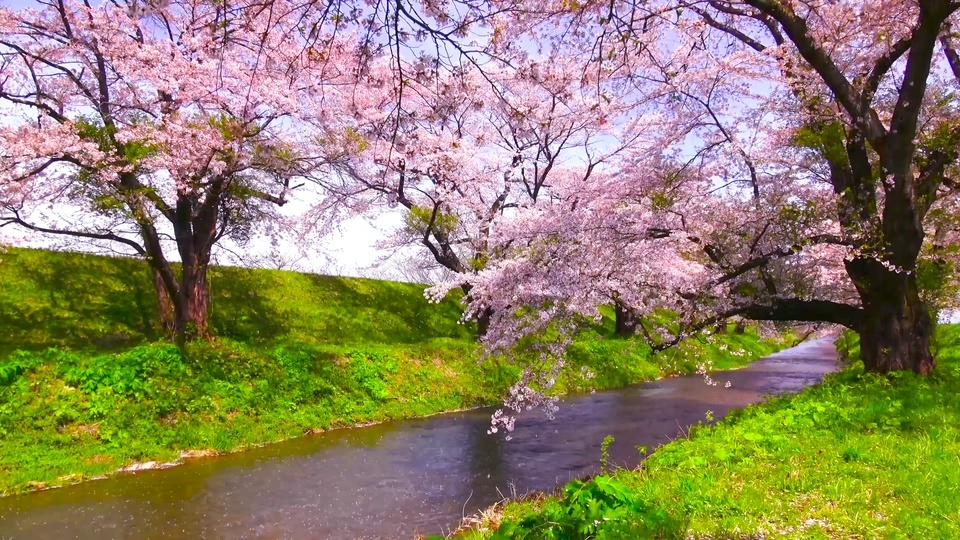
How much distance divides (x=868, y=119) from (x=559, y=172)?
17539 millimetres

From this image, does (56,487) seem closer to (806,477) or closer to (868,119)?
(806,477)

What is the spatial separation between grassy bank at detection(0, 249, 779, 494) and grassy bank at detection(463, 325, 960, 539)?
588cm

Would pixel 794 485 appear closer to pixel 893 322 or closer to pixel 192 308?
pixel 893 322

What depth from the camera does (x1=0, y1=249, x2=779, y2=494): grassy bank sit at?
13836 millimetres

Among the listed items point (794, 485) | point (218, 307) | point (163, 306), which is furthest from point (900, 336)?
point (218, 307)

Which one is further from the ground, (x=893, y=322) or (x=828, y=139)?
(x=828, y=139)

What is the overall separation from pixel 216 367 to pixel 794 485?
15.9 metres

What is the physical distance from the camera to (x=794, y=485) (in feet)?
21.5

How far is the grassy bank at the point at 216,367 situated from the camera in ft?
45.4

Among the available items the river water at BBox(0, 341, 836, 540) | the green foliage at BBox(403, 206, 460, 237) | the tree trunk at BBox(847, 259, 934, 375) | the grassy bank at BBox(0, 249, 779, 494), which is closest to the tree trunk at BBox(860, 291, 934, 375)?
the tree trunk at BBox(847, 259, 934, 375)

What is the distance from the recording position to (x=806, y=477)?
6.75 metres

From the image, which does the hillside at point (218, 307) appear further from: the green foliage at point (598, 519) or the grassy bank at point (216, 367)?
the green foliage at point (598, 519)

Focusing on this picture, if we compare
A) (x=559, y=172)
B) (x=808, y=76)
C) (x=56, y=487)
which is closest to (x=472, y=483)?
(x=56, y=487)

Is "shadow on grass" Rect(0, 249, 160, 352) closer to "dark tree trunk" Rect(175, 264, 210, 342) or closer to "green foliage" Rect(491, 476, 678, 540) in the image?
"dark tree trunk" Rect(175, 264, 210, 342)
